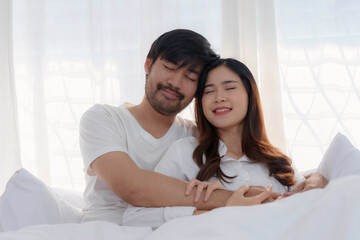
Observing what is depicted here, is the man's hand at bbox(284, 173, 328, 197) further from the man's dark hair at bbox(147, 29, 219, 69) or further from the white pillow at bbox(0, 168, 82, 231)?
the white pillow at bbox(0, 168, 82, 231)

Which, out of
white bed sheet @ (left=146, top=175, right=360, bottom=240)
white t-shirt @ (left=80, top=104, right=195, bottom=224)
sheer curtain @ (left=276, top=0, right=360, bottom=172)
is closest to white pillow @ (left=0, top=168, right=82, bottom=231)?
white t-shirt @ (left=80, top=104, right=195, bottom=224)

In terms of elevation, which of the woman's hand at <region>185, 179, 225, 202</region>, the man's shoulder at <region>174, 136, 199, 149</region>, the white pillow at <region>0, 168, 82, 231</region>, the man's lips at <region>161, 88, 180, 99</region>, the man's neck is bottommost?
the white pillow at <region>0, 168, 82, 231</region>

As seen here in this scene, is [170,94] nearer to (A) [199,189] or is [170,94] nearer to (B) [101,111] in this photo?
(B) [101,111]

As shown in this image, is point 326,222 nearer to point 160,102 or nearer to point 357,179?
point 357,179

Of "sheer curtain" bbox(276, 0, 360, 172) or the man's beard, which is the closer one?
the man's beard

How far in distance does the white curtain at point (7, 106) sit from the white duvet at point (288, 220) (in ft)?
5.37

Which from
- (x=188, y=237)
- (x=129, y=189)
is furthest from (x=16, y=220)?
(x=188, y=237)

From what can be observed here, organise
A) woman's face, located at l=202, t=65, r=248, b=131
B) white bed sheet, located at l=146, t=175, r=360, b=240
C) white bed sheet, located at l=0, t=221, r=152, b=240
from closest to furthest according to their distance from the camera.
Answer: white bed sheet, located at l=146, t=175, r=360, b=240
white bed sheet, located at l=0, t=221, r=152, b=240
woman's face, located at l=202, t=65, r=248, b=131

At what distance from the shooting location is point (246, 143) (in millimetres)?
1854

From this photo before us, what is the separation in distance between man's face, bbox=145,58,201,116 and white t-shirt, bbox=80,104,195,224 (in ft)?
0.40

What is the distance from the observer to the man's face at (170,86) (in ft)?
5.93

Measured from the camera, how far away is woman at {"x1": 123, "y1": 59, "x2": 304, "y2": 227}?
68.2 inches

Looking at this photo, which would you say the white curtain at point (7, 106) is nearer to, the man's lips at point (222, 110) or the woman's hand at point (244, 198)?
the man's lips at point (222, 110)

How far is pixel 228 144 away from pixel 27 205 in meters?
0.86
